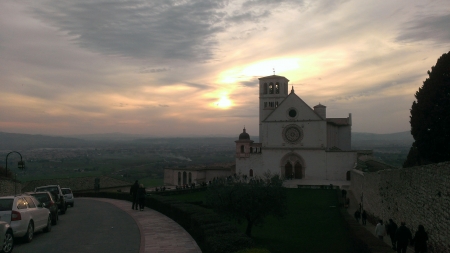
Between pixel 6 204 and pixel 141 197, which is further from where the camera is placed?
pixel 141 197

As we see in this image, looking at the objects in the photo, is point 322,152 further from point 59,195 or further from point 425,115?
point 59,195

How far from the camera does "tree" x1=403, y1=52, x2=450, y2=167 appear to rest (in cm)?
3197

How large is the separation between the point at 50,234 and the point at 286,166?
4414 centimetres

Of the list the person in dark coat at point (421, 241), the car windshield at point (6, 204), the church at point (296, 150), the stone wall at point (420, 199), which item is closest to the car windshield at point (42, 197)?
the car windshield at point (6, 204)

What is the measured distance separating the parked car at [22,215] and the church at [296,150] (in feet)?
138

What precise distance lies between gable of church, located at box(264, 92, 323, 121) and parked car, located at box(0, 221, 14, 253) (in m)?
47.1

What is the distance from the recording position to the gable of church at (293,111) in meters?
54.7

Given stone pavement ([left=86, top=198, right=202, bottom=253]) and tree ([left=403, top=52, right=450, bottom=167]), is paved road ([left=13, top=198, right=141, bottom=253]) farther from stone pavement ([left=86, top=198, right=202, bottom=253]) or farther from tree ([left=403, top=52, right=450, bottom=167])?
tree ([left=403, top=52, right=450, bottom=167])

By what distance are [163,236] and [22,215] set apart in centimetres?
401

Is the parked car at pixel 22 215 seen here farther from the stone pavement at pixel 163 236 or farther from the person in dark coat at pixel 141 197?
the person in dark coat at pixel 141 197

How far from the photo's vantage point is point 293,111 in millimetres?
55500

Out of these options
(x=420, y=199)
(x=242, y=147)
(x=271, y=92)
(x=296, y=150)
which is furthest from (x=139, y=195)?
(x=271, y=92)

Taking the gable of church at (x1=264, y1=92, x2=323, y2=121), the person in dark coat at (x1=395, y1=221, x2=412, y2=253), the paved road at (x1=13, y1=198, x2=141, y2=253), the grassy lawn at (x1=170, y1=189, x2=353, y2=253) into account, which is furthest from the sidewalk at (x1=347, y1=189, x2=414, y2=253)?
the gable of church at (x1=264, y1=92, x2=323, y2=121)

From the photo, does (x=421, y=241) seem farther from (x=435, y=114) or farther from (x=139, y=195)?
(x=435, y=114)
